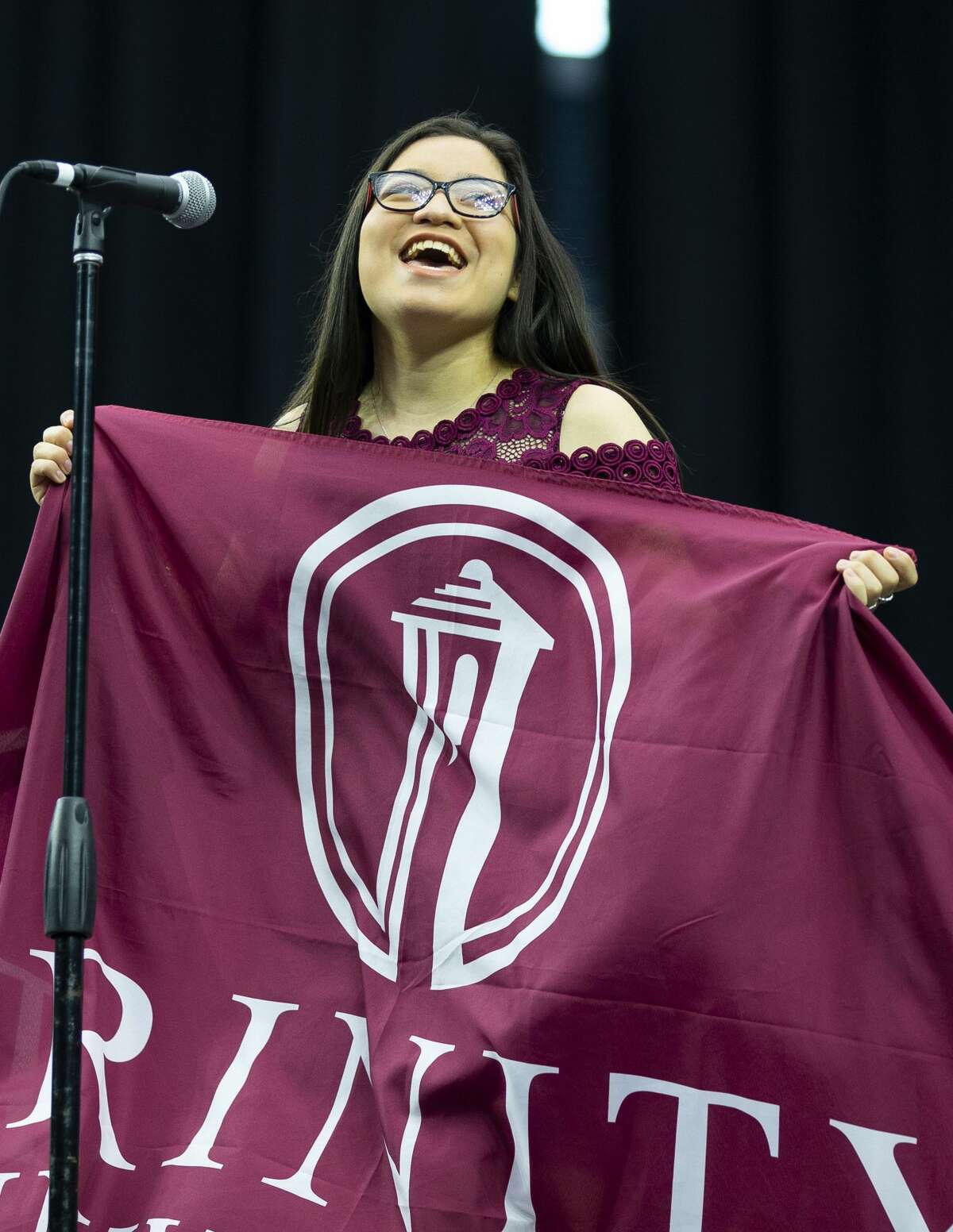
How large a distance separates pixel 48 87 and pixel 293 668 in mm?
1519

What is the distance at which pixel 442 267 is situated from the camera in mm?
2006

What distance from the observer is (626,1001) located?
5.04ft

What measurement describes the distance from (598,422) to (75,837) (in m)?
0.86

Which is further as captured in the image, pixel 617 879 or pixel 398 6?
pixel 398 6

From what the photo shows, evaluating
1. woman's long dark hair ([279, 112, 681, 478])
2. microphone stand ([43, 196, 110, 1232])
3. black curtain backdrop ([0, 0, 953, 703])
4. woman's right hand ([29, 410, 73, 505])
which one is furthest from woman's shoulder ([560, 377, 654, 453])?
black curtain backdrop ([0, 0, 953, 703])

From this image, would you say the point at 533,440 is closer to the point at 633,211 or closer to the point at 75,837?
the point at 75,837

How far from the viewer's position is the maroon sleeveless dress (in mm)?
1896

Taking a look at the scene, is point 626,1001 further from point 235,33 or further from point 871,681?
point 235,33

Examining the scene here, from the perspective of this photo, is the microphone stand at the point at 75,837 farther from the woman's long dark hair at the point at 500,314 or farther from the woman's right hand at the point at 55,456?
the woman's long dark hair at the point at 500,314

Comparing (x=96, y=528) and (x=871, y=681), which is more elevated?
(x=96, y=528)

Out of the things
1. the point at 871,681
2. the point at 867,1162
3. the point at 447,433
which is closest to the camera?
the point at 867,1162

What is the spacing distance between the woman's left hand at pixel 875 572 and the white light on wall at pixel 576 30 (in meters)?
1.44

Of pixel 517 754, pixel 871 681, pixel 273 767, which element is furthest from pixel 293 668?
pixel 871 681

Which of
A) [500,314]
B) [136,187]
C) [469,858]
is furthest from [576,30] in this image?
[469,858]
